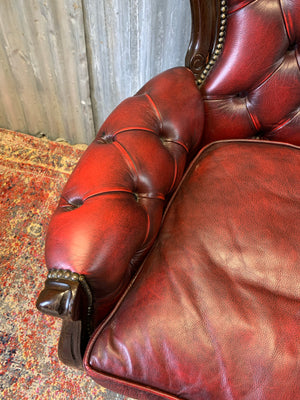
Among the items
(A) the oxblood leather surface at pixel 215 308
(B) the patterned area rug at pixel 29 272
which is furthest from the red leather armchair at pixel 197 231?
(B) the patterned area rug at pixel 29 272

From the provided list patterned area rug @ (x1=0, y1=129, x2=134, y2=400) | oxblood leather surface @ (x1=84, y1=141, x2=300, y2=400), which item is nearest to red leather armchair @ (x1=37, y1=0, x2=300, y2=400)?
oxblood leather surface @ (x1=84, y1=141, x2=300, y2=400)

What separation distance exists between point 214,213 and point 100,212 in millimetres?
266

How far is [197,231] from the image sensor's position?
2.20ft

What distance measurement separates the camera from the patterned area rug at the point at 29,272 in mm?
931

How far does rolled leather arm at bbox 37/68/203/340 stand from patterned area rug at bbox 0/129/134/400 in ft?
1.54

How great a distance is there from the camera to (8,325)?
3.34 feet

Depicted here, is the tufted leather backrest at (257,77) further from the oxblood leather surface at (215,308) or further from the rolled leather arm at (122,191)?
the oxblood leather surface at (215,308)

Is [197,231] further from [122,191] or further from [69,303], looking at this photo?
[69,303]

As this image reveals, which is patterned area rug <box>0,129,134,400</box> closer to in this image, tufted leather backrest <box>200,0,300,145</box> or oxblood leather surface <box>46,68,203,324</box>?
oxblood leather surface <box>46,68,203,324</box>

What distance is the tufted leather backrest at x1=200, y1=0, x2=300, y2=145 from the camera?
2.33 ft

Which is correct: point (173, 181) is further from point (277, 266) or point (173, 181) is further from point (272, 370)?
point (272, 370)

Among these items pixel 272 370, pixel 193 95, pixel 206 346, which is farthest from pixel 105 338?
pixel 193 95

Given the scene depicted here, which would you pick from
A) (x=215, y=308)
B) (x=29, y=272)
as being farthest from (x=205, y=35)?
(x=29, y=272)

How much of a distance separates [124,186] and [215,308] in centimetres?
28
